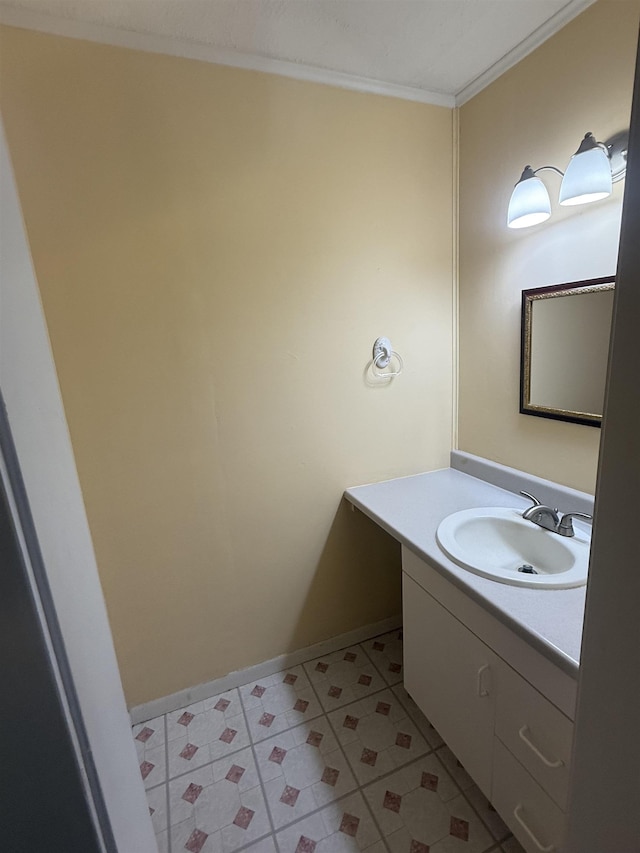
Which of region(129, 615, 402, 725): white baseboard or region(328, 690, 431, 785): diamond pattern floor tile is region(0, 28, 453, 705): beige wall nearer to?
region(129, 615, 402, 725): white baseboard

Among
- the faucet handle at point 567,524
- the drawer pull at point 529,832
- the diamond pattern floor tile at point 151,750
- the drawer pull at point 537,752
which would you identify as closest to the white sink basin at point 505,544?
the faucet handle at point 567,524

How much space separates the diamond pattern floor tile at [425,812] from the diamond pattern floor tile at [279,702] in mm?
374

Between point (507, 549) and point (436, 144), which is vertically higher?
point (436, 144)

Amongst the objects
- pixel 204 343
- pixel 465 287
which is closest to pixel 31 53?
pixel 204 343

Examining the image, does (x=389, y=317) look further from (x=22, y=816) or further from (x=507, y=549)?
(x=22, y=816)

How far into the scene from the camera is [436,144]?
5.33ft

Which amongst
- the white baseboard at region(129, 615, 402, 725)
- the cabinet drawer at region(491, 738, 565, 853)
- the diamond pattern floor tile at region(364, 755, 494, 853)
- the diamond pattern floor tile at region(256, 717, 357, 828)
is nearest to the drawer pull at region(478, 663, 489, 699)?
the cabinet drawer at region(491, 738, 565, 853)

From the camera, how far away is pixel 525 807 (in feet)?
3.33

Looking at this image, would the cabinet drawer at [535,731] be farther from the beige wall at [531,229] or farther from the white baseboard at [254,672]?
the white baseboard at [254,672]

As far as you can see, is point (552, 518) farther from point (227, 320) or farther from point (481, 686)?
point (227, 320)

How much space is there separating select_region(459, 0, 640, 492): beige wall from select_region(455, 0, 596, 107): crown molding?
18 millimetres

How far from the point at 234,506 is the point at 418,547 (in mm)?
736

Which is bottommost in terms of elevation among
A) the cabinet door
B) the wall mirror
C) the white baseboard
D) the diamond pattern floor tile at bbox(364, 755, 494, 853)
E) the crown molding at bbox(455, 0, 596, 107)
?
the diamond pattern floor tile at bbox(364, 755, 494, 853)

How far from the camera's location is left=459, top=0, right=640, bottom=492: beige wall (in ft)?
3.76
